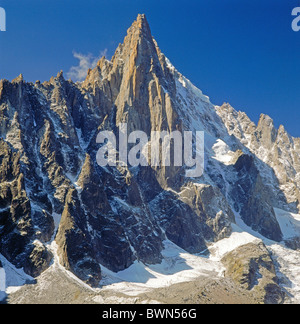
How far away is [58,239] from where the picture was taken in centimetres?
17338

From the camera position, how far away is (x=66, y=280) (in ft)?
511

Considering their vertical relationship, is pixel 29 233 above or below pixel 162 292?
above

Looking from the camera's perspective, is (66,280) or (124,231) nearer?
(66,280)

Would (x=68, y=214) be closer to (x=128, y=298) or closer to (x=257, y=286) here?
(x=128, y=298)

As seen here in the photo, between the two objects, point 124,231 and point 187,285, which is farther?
point 124,231

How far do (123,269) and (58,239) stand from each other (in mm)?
31025

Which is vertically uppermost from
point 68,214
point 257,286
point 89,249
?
point 68,214

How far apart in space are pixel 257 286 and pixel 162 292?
1945 inches

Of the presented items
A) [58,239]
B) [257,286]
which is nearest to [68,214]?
[58,239]
